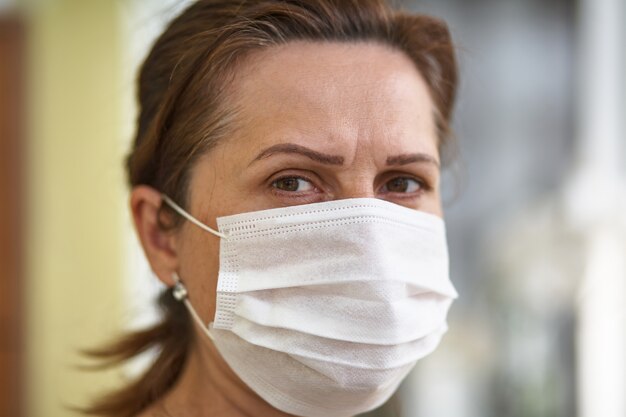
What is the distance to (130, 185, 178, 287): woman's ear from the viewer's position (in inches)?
55.2

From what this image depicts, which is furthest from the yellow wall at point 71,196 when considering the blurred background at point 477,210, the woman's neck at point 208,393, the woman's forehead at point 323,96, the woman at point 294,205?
the woman's forehead at point 323,96

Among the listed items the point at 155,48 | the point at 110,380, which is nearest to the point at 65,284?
the point at 110,380

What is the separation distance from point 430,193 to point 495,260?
2237 millimetres

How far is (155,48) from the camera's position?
1.50m

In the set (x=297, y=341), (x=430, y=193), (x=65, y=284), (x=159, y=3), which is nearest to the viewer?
(x=297, y=341)

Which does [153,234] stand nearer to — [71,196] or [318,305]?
[318,305]

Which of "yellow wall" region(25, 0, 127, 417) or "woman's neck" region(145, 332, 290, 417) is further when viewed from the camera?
"yellow wall" region(25, 0, 127, 417)

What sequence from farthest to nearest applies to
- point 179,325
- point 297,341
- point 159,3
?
point 159,3 < point 179,325 < point 297,341

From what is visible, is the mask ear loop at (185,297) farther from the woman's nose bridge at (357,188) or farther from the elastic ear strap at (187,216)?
the woman's nose bridge at (357,188)

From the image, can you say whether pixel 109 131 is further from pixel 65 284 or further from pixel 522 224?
pixel 522 224

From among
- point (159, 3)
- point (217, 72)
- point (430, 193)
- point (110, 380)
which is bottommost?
point (110, 380)

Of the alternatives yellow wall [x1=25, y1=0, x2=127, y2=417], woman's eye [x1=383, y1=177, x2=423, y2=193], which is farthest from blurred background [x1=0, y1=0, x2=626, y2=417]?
woman's eye [x1=383, y1=177, x2=423, y2=193]

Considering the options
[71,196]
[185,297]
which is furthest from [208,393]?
[71,196]

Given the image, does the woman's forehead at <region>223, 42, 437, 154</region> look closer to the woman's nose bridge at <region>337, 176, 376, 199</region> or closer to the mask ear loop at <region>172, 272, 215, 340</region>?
the woman's nose bridge at <region>337, 176, 376, 199</region>
